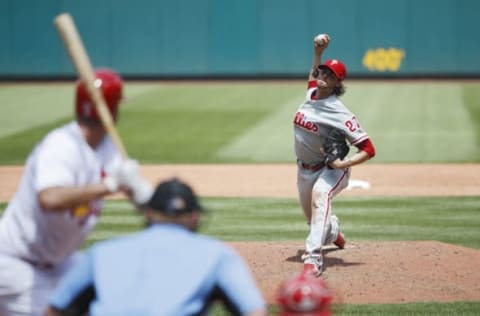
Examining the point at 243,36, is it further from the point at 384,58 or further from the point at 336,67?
the point at 336,67

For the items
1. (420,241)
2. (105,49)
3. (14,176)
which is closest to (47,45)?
(105,49)

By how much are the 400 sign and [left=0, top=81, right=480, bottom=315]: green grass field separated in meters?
1.06

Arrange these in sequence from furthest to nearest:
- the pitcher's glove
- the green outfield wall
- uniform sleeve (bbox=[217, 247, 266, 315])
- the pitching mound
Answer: the green outfield wall, the pitcher's glove, the pitching mound, uniform sleeve (bbox=[217, 247, 266, 315])

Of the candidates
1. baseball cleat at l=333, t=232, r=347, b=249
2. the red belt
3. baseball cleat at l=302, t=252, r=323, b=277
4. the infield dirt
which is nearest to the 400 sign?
the infield dirt

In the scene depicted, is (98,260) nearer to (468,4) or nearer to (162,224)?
(162,224)

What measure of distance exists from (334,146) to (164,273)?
5746 mm

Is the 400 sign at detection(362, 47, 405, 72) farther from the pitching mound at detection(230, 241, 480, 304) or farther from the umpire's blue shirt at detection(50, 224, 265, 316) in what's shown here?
the umpire's blue shirt at detection(50, 224, 265, 316)

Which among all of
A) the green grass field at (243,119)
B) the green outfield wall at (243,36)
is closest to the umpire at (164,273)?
the green grass field at (243,119)

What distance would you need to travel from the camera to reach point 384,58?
32094 mm

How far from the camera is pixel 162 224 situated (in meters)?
3.79

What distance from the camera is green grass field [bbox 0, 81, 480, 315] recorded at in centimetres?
1177

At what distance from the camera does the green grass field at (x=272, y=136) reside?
1177 cm

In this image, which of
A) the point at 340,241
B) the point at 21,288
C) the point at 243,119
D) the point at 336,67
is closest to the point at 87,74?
the point at 21,288

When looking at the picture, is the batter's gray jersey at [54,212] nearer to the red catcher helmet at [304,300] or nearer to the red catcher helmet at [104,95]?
Result: the red catcher helmet at [104,95]
